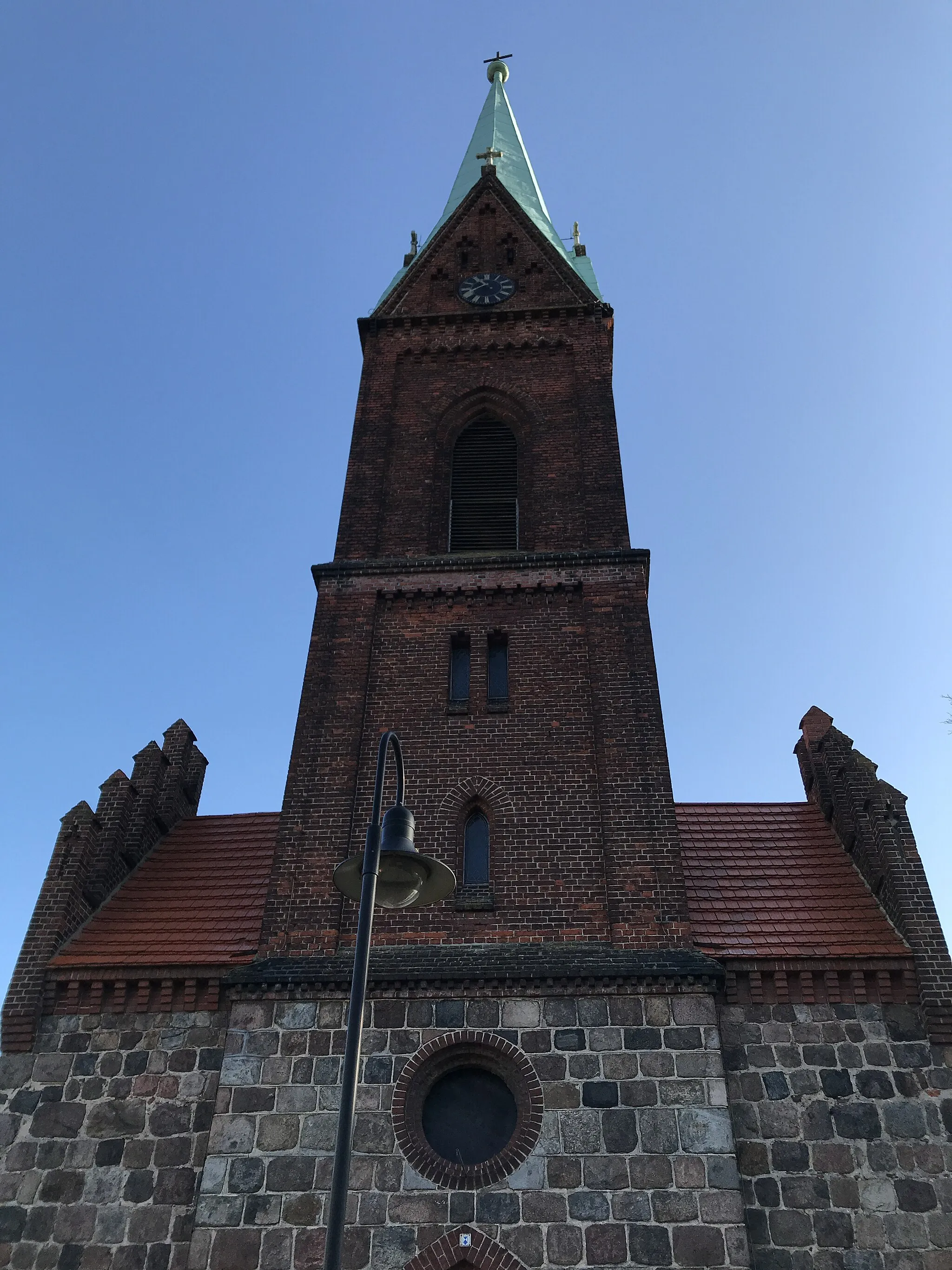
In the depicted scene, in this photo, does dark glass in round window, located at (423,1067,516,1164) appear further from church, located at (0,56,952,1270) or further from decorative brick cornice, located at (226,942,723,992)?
decorative brick cornice, located at (226,942,723,992)

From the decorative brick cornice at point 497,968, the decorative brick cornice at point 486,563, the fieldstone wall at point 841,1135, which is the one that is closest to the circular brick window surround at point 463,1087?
the decorative brick cornice at point 497,968

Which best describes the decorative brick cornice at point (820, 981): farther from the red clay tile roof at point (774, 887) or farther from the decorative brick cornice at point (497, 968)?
the decorative brick cornice at point (497, 968)


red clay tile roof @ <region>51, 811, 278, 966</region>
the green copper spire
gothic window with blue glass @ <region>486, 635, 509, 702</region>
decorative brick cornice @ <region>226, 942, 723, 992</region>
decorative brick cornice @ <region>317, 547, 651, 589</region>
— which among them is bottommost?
decorative brick cornice @ <region>226, 942, 723, 992</region>

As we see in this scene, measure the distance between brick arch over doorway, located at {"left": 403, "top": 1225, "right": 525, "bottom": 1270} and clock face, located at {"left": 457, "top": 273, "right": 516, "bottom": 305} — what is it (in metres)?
15.8

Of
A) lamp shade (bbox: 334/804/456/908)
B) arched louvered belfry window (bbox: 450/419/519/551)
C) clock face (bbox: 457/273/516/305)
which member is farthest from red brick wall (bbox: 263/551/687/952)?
clock face (bbox: 457/273/516/305)

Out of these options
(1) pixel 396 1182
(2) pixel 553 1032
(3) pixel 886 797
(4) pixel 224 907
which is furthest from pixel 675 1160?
(4) pixel 224 907

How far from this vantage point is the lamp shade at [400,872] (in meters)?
7.57

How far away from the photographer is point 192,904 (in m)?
14.5

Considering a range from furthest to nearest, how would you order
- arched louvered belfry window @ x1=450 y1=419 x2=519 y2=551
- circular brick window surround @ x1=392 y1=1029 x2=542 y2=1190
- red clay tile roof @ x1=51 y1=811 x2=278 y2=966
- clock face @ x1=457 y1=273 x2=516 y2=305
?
clock face @ x1=457 y1=273 x2=516 y2=305, arched louvered belfry window @ x1=450 y1=419 x2=519 y2=551, red clay tile roof @ x1=51 y1=811 x2=278 y2=966, circular brick window surround @ x1=392 y1=1029 x2=542 y2=1190

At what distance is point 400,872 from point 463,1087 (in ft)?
15.8

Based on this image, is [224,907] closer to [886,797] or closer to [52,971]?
[52,971]

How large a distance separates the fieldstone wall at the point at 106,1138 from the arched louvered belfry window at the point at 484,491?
831 cm

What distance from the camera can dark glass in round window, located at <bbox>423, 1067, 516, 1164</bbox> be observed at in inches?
433

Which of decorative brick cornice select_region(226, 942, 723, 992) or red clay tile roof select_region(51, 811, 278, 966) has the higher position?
red clay tile roof select_region(51, 811, 278, 966)
